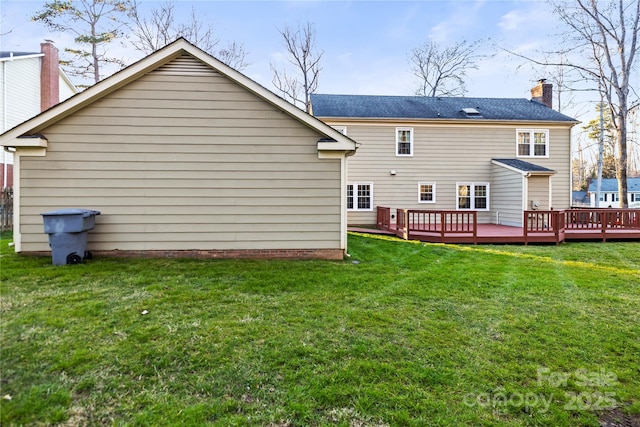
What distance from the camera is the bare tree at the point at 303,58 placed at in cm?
2386

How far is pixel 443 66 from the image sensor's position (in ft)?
83.4

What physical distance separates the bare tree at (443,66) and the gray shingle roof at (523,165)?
1237 cm

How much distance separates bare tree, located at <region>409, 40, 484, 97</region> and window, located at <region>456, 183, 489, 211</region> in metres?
13.2

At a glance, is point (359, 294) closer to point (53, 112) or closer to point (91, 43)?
point (53, 112)

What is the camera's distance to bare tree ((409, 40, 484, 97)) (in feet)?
80.7

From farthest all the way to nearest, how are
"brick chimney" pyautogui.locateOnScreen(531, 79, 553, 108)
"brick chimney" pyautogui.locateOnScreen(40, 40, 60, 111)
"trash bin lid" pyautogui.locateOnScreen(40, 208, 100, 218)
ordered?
"brick chimney" pyautogui.locateOnScreen(531, 79, 553, 108), "brick chimney" pyautogui.locateOnScreen(40, 40, 60, 111), "trash bin lid" pyautogui.locateOnScreen(40, 208, 100, 218)

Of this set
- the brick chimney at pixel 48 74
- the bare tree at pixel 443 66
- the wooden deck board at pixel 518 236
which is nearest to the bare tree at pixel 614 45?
the wooden deck board at pixel 518 236

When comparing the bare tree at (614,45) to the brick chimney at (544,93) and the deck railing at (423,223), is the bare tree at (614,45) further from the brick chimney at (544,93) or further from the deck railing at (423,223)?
the deck railing at (423,223)

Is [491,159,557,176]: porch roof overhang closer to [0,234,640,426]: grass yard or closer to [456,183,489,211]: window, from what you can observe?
[456,183,489,211]: window

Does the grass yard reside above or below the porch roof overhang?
→ below

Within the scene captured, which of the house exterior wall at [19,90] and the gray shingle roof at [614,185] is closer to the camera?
the house exterior wall at [19,90]

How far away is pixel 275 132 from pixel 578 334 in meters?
6.21

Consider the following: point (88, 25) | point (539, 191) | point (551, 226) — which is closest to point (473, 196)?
point (539, 191)

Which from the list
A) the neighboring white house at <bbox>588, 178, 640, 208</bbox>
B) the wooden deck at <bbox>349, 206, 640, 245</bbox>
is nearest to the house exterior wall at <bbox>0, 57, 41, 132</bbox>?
the wooden deck at <bbox>349, 206, 640, 245</bbox>
